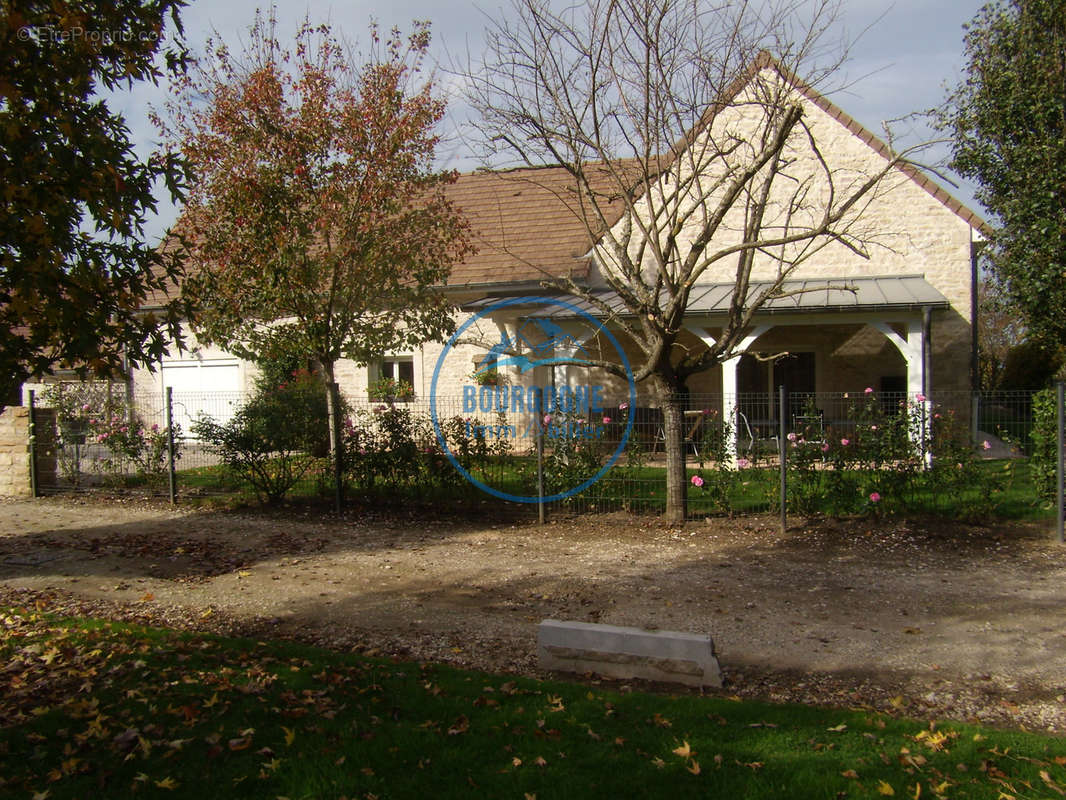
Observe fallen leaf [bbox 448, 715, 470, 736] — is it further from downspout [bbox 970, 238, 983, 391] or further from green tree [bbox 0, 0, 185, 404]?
downspout [bbox 970, 238, 983, 391]

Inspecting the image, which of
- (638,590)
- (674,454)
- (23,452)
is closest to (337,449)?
(674,454)

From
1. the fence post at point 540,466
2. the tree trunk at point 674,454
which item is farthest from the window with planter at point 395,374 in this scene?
the tree trunk at point 674,454

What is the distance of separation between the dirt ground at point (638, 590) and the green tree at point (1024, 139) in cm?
646

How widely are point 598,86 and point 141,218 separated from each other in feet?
19.1

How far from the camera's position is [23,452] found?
12320mm

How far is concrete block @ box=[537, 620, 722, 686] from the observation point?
15.5 feet

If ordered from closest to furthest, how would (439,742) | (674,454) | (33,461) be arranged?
(439,742) → (674,454) → (33,461)

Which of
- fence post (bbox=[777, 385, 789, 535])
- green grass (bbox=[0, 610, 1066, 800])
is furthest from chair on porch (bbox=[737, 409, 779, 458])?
green grass (bbox=[0, 610, 1066, 800])

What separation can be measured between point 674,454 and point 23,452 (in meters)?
10.5

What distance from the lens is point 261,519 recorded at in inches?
401

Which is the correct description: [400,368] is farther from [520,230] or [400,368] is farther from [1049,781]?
[1049,781]

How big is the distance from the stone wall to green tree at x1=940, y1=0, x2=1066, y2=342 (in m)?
15.7

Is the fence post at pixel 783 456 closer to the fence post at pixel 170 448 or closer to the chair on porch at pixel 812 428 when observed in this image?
the chair on porch at pixel 812 428

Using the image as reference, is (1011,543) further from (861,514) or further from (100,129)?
(100,129)
